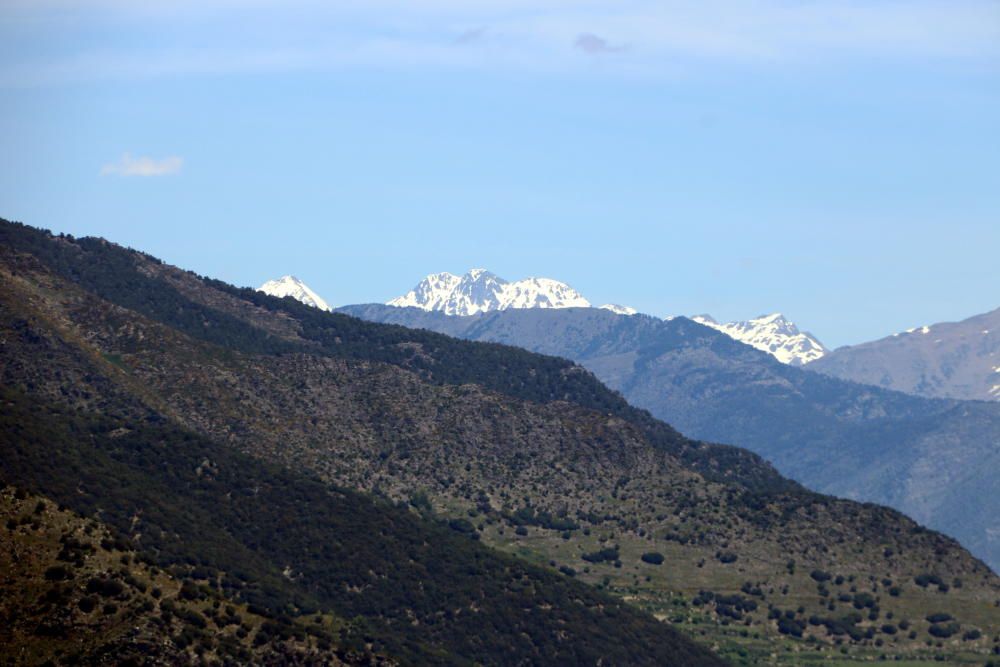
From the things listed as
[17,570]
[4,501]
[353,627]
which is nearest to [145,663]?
[17,570]

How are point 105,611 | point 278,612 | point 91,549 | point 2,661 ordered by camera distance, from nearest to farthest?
1. point 2,661
2. point 105,611
3. point 91,549
4. point 278,612

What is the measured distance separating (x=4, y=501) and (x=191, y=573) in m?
38.7

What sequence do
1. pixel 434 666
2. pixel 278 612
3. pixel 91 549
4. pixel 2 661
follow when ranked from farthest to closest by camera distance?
1. pixel 434 666
2. pixel 278 612
3. pixel 91 549
4. pixel 2 661

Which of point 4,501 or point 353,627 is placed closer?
point 4,501

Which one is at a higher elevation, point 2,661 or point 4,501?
point 4,501

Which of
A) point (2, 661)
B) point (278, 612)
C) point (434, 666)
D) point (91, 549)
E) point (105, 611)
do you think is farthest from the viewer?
point (434, 666)

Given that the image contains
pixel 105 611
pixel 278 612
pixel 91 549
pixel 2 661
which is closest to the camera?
pixel 2 661

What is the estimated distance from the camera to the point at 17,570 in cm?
14225

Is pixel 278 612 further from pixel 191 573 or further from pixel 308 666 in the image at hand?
pixel 308 666

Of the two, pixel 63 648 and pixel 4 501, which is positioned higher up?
pixel 4 501

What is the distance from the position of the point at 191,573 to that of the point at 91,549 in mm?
38711

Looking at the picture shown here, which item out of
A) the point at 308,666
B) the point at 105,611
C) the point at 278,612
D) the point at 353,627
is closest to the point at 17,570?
the point at 105,611

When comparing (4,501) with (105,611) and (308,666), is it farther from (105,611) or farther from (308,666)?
(308,666)

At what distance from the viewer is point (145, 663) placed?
135250mm
